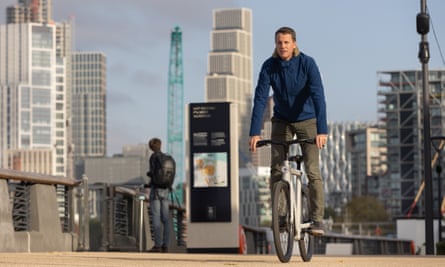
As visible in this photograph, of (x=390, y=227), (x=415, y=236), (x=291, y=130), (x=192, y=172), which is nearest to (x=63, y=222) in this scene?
(x=192, y=172)

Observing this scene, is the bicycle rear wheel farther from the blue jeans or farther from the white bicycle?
the blue jeans

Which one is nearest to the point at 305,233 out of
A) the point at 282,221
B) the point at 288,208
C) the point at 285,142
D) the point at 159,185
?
the point at 288,208

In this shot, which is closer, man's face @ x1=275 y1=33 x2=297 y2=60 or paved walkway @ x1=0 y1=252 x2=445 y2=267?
paved walkway @ x1=0 y1=252 x2=445 y2=267

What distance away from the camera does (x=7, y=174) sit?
59.2 ft

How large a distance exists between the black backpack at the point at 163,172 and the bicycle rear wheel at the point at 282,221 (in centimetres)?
938

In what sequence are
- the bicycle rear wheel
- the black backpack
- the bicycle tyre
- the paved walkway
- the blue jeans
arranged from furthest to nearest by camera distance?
the blue jeans
the black backpack
the bicycle tyre
the bicycle rear wheel
the paved walkway

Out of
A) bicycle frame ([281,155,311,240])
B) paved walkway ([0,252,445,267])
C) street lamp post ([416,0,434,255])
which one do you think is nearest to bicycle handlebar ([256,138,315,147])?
bicycle frame ([281,155,311,240])

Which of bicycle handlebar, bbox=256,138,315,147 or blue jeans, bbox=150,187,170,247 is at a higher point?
bicycle handlebar, bbox=256,138,315,147

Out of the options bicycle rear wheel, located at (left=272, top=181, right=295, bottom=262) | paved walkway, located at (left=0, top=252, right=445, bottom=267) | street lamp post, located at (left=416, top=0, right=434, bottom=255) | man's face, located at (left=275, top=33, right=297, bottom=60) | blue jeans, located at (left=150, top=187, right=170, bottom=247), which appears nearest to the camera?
paved walkway, located at (left=0, top=252, right=445, bottom=267)

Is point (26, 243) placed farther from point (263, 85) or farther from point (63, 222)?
point (263, 85)

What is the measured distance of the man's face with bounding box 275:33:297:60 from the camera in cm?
1231

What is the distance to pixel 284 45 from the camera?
1230cm

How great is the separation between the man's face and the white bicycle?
2.56ft

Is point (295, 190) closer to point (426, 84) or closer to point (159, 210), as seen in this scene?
point (159, 210)
